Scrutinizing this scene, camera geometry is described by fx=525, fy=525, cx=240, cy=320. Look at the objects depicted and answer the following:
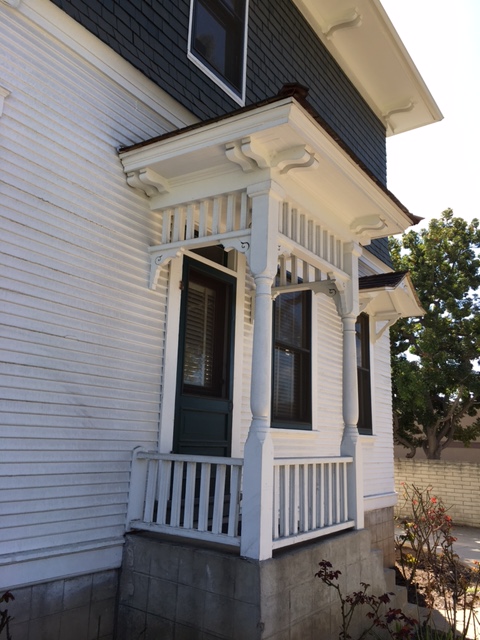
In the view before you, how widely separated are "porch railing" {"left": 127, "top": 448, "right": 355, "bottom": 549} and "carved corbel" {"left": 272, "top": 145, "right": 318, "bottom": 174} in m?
2.18

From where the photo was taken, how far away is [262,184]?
392 centimetres

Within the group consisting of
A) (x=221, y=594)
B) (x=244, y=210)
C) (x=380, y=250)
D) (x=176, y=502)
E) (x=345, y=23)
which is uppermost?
(x=345, y=23)

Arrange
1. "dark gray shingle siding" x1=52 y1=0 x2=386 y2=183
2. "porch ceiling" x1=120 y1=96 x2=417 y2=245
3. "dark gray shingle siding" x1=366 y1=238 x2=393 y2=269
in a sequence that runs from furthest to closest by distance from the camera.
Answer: "dark gray shingle siding" x1=366 y1=238 x2=393 y2=269
"dark gray shingle siding" x1=52 y1=0 x2=386 y2=183
"porch ceiling" x1=120 y1=96 x2=417 y2=245

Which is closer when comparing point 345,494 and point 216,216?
point 216,216

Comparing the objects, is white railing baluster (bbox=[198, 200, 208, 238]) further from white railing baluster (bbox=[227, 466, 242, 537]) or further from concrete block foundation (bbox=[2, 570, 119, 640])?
concrete block foundation (bbox=[2, 570, 119, 640])

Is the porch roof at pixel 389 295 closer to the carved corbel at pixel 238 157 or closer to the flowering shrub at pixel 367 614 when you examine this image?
the carved corbel at pixel 238 157

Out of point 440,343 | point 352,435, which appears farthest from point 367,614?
point 440,343

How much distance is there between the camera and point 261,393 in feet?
12.1

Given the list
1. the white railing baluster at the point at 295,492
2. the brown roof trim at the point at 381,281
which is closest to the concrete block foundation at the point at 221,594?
the white railing baluster at the point at 295,492

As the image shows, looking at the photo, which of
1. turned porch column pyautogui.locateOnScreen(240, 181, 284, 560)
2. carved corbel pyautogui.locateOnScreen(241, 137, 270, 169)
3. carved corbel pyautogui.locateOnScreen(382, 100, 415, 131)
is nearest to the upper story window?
carved corbel pyautogui.locateOnScreen(241, 137, 270, 169)

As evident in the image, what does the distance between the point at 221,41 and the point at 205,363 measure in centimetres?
354

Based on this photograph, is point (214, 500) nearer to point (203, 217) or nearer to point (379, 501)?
point (203, 217)

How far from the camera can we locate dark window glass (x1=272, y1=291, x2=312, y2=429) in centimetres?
643

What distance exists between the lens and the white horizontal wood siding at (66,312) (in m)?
3.42
